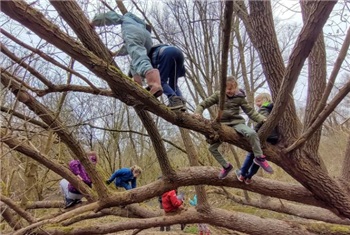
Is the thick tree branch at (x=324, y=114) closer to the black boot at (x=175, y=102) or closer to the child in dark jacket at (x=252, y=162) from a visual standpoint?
the child in dark jacket at (x=252, y=162)

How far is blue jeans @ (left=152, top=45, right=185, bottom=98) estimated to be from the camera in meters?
2.73

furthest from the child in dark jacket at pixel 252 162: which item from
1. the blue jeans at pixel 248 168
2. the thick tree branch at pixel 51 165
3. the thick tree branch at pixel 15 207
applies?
the thick tree branch at pixel 15 207

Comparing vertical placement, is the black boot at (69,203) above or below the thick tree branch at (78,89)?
below

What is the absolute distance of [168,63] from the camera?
2.74 metres

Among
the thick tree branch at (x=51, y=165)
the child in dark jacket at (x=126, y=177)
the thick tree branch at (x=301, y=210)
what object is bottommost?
the thick tree branch at (x=301, y=210)

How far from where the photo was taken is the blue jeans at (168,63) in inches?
107

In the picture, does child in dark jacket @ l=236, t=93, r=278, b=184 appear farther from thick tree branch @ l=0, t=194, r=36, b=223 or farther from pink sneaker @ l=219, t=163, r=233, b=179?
thick tree branch @ l=0, t=194, r=36, b=223

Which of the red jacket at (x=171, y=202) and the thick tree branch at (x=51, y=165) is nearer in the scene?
the thick tree branch at (x=51, y=165)

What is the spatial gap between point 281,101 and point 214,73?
6021 millimetres

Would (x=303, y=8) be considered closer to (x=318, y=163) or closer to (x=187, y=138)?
(x=318, y=163)

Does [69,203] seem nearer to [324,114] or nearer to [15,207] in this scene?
[15,207]

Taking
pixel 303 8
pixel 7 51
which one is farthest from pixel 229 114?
pixel 7 51

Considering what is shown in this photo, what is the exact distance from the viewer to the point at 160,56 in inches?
108

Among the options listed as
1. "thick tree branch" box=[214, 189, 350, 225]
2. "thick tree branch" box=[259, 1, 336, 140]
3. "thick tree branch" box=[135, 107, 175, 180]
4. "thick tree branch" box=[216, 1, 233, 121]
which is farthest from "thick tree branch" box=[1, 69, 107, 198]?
"thick tree branch" box=[214, 189, 350, 225]
